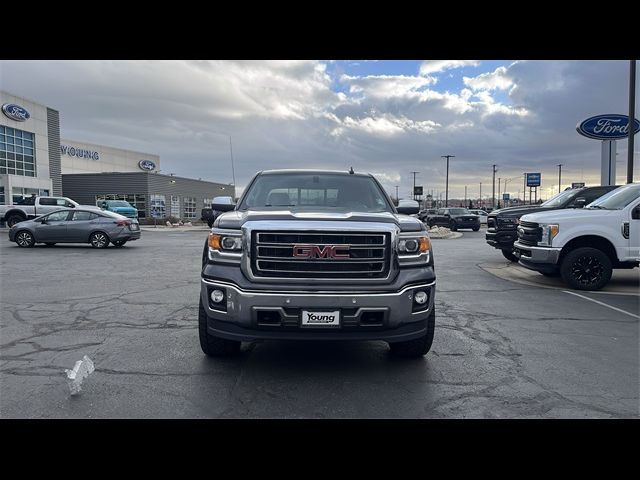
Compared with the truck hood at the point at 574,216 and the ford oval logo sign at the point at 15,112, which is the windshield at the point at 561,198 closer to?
the truck hood at the point at 574,216

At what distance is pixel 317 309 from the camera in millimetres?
3783

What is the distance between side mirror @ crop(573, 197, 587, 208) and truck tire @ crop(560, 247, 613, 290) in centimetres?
222

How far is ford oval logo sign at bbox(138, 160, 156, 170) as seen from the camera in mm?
69344

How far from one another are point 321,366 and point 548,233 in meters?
6.18

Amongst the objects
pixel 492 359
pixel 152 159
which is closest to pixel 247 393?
pixel 492 359

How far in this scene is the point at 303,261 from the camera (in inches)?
156

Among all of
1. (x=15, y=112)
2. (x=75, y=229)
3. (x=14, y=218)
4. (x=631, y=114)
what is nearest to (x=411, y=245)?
(x=75, y=229)

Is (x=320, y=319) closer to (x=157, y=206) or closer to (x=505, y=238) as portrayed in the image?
(x=505, y=238)

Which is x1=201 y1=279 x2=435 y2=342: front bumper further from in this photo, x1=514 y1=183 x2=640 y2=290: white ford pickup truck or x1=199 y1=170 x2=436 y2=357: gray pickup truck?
x1=514 y1=183 x2=640 y2=290: white ford pickup truck

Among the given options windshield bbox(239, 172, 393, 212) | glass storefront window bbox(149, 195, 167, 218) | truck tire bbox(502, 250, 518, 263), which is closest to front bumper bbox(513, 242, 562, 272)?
truck tire bbox(502, 250, 518, 263)

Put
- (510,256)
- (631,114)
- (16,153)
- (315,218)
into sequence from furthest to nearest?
(16,153), (631,114), (510,256), (315,218)

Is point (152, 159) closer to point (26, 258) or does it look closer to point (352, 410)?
point (26, 258)
